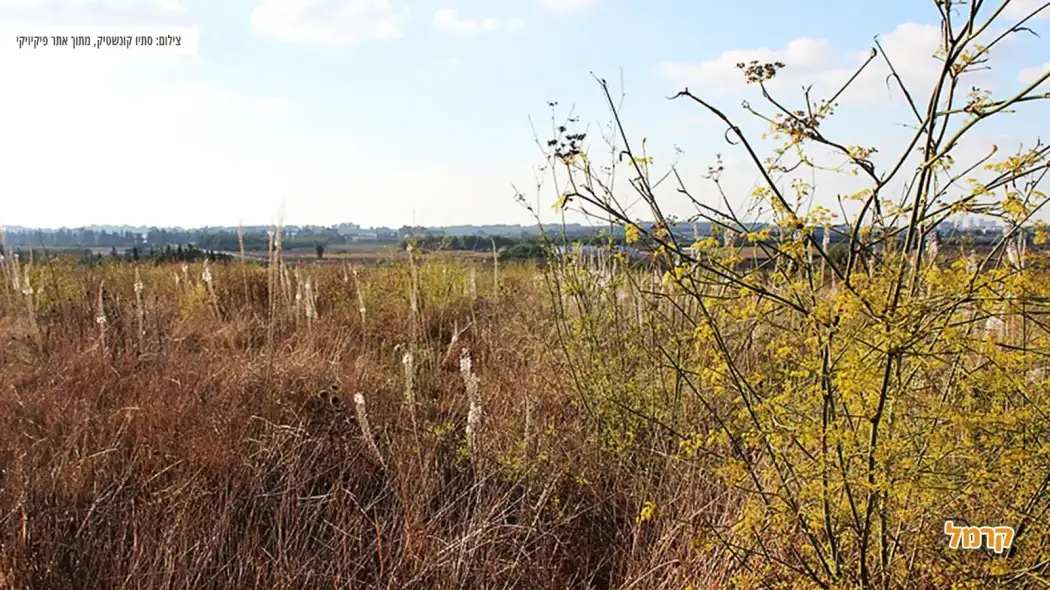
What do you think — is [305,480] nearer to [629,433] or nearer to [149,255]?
[629,433]

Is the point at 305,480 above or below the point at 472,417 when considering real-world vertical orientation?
below

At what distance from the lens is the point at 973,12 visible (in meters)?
1.67

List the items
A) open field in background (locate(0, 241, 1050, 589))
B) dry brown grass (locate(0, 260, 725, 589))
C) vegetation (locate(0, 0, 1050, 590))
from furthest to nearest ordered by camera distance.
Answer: dry brown grass (locate(0, 260, 725, 589)) → open field in background (locate(0, 241, 1050, 589)) → vegetation (locate(0, 0, 1050, 590))

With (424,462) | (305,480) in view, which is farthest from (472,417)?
(305,480)

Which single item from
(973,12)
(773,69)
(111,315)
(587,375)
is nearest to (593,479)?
(587,375)

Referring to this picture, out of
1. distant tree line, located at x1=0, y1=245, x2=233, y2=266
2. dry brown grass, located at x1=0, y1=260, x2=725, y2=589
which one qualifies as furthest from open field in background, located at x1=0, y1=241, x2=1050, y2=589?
distant tree line, located at x1=0, y1=245, x2=233, y2=266

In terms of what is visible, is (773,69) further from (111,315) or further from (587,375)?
(111,315)

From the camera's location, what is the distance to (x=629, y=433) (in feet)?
10.9

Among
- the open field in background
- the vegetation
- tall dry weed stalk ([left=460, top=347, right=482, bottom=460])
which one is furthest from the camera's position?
tall dry weed stalk ([left=460, top=347, right=482, bottom=460])

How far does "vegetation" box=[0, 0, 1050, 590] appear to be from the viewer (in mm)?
1812

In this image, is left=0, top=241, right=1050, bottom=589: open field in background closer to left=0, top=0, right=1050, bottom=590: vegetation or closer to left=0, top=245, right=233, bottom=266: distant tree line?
left=0, top=0, right=1050, bottom=590: vegetation

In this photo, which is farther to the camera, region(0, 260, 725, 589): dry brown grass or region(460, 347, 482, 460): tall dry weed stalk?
region(460, 347, 482, 460): tall dry weed stalk

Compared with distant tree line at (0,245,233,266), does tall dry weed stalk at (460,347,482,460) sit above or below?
below

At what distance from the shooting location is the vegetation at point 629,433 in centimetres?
181
